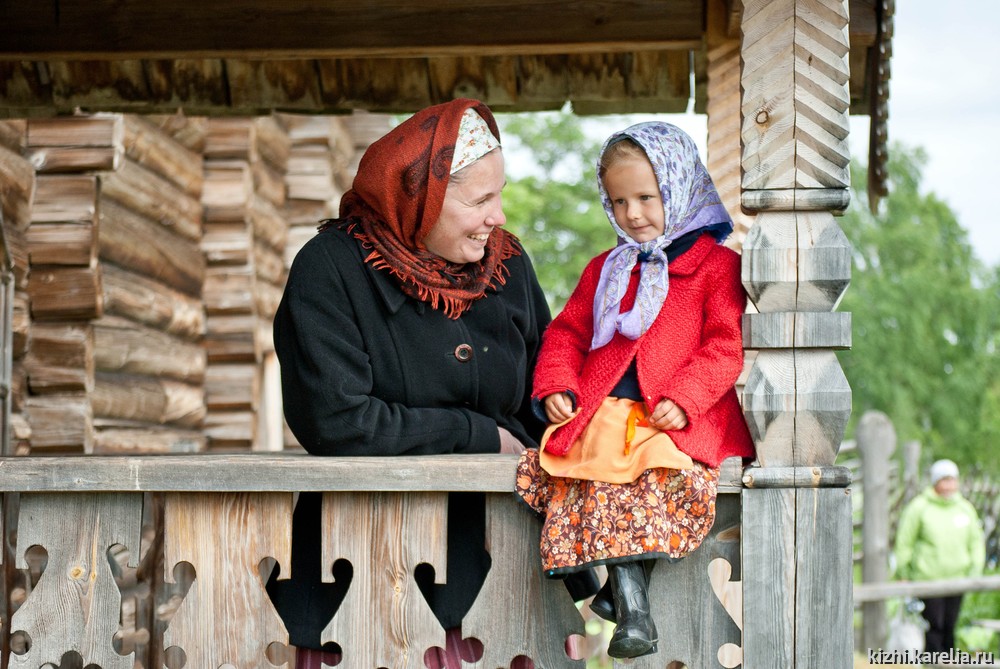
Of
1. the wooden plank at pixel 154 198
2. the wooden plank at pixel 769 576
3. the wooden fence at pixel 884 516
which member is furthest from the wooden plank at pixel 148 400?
the wooden fence at pixel 884 516

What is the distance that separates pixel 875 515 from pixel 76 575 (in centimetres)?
1103

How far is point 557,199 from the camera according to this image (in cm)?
2762

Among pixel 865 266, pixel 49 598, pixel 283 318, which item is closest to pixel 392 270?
pixel 283 318

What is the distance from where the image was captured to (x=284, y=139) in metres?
10.1

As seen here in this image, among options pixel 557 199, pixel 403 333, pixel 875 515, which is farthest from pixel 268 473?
pixel 557 199

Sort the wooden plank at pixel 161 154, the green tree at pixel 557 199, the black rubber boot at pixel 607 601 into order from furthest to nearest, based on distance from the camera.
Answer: the green tree at pixel 557 199
the wooden plank at pixel 161 154
the black rubber boot at pixel 607 601

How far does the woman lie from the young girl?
0.31m

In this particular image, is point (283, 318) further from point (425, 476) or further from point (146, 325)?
point (146, 325)

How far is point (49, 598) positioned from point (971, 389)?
113ft

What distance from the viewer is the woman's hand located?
11.5ft

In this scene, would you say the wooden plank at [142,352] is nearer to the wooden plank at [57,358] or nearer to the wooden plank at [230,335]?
the wooden plank at [230,335]

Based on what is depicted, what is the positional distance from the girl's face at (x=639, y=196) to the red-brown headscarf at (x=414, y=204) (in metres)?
0.48

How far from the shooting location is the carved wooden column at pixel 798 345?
9.67ft

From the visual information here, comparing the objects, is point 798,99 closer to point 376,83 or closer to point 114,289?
point 376,83
